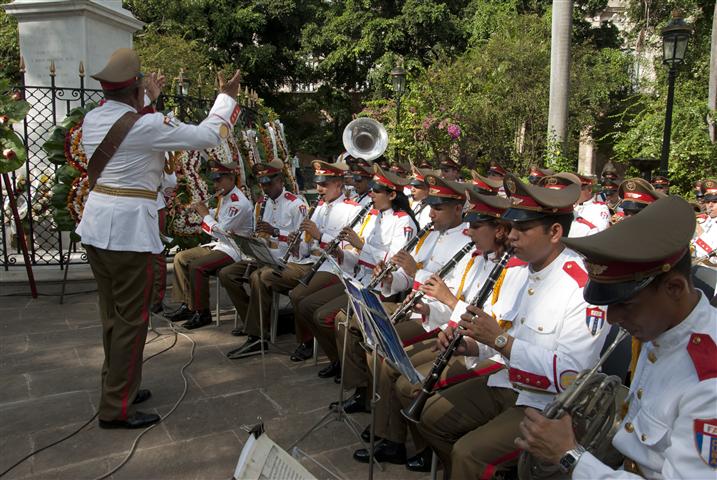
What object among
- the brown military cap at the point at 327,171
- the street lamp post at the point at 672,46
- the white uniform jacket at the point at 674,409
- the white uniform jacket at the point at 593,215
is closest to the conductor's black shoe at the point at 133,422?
the white uniform jacket at the point at 674,409

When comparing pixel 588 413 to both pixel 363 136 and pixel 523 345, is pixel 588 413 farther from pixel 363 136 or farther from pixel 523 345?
pixel 363 136

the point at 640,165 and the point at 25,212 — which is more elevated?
the point at 640,165

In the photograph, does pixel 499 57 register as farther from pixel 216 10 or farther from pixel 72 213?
pixel 216 10

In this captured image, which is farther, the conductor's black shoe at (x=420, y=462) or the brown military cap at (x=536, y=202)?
the conductor's black shoe at (x=420, y=462)

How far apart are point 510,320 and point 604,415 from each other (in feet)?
3.71

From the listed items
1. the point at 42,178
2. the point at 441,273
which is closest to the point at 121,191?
the point at 441,273

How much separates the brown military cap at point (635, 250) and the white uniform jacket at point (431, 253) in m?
2.50

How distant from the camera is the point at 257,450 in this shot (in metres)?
2.42

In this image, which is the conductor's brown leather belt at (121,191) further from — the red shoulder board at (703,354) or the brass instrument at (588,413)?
the red shoulder board at (703,354)

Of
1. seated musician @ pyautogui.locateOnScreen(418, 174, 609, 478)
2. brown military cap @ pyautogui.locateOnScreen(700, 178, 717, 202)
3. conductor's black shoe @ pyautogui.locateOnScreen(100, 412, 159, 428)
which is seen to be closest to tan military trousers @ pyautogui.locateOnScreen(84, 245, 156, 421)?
conductor's black shoe @ pyautogui.locateOnScreen(100, 412, 159, 428)

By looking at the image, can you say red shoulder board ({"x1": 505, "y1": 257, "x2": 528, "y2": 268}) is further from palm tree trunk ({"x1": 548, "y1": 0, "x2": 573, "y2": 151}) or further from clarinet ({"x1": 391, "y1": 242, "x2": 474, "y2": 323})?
palm tree trunk ({"x1": 548, "y1": 0, "x2": 573, "y2": 151})

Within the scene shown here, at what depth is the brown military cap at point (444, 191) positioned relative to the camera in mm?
4602

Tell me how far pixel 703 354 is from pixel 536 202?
129 centimetres

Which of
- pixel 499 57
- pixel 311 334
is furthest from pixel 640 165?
pixel 311 334
